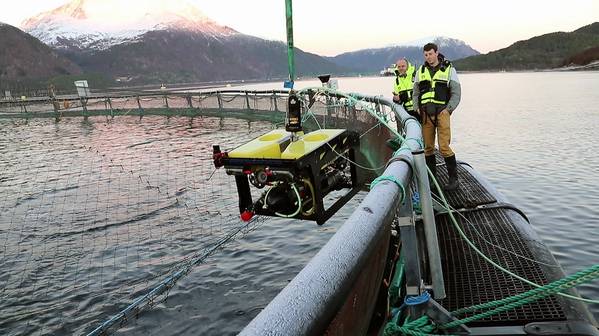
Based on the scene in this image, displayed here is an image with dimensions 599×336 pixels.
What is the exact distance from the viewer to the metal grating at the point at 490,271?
3756mm

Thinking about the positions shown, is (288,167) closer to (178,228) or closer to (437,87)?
(437,87)

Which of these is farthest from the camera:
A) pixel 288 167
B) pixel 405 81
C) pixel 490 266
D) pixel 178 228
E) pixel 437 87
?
pixel 405 81

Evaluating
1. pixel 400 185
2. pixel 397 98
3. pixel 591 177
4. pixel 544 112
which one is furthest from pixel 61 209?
pixel 544 112

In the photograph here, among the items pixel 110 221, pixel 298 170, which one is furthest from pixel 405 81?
pixel 110 221

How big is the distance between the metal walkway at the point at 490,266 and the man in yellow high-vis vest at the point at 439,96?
1084 millimetres

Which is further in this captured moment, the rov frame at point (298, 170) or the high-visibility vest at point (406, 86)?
the high-visibility vest at point (406, 86)

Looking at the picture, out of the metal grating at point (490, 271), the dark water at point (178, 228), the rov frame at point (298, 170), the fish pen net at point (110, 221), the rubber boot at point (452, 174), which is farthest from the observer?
the rubber boot at point (452, 174)

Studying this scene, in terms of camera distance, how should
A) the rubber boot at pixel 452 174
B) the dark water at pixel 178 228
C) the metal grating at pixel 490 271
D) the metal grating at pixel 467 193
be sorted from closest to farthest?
the metal grating at pixel 490 271, the metal grating at pixel 467 193, the dark water at pixel 178 228, the rubber boot at pixel 452 174

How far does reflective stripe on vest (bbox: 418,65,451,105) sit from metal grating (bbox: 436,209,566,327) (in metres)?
2.24

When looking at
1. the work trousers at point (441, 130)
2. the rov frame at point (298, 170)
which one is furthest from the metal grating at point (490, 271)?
the work trousers at point (441, 130)

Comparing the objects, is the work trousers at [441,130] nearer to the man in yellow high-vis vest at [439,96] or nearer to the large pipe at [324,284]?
the man in yellow high-vis vest at [439,96]

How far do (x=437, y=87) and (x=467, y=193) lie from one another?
5.80ft

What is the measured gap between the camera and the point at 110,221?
11.4 meters

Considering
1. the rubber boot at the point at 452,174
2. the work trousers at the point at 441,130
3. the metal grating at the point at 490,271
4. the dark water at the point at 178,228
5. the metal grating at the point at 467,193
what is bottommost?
the dark water at the point at 178,228
